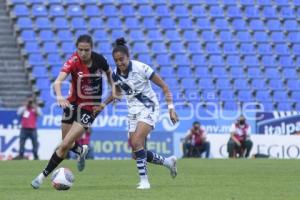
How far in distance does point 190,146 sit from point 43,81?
19.8ft

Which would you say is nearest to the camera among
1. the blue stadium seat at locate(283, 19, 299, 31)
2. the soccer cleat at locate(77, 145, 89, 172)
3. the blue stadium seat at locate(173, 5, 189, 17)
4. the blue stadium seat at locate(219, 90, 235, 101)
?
the soccer cleat at locate(77, 145, 89, 172)

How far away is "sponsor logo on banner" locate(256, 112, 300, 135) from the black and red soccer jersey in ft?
54.1

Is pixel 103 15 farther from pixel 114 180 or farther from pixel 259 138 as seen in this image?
pixel 114 180

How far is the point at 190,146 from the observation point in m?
28.5

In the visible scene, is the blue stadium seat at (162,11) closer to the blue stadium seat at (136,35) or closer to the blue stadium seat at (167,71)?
the blue stadium seat at (136,35)

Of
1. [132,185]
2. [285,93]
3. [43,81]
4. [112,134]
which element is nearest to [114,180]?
Answer: [132,185]

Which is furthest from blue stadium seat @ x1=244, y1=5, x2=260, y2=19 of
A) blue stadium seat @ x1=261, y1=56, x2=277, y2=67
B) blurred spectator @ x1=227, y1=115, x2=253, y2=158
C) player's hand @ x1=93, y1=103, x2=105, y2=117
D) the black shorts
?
player's hand @ x1=93, y1=103, x2=105, y2=117

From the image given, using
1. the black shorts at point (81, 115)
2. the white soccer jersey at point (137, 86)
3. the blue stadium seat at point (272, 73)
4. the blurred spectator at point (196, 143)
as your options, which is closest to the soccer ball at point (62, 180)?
the black shorts at point (81, 115)

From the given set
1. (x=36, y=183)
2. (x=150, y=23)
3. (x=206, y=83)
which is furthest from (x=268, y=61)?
(x=36, y=183)

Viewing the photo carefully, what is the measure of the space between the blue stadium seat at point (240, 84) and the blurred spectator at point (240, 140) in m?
3.87

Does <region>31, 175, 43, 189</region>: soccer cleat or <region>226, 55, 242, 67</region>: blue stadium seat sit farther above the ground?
<region>226, 55, 242, 67</region>: blue stadium seat

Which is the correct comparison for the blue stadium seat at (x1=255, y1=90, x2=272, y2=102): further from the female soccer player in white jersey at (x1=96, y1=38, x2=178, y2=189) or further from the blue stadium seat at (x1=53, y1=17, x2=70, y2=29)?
the female soccer player in white jersey at (x1=96, y1=38, x2=178, y2=189)

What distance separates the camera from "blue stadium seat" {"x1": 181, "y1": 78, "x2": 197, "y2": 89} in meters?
31.9

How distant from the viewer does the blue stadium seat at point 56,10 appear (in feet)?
111
